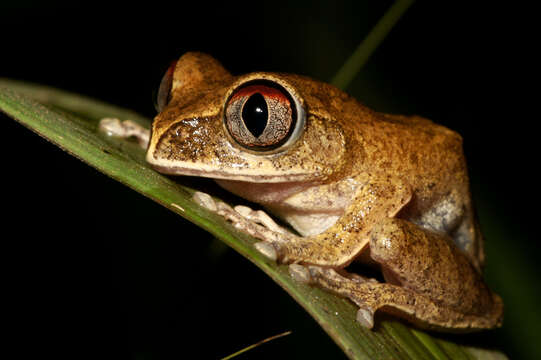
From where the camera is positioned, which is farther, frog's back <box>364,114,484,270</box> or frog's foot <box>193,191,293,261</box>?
frog's back <box>364,114,484,270</box>

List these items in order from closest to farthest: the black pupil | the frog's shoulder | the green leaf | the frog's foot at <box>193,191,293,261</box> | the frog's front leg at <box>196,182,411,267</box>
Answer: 1. the green leaf
2. the frog's foot at <box>193,191,293,261</box>
3. the frog's front leg at <box>196,182,411,267</box>
4. the black pupil
5. the frog's shoulder

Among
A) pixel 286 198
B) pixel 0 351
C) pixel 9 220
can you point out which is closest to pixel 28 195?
pixel 9 220

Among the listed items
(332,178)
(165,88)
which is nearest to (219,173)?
(332,178)

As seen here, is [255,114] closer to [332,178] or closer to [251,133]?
[251,133]

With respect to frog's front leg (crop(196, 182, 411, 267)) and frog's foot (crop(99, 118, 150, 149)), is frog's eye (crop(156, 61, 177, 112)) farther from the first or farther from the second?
frog's front leg (crop(196, 182, 411, 267))

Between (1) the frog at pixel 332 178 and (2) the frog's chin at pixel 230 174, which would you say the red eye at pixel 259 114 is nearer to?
(1) the frog at pixel 332 178

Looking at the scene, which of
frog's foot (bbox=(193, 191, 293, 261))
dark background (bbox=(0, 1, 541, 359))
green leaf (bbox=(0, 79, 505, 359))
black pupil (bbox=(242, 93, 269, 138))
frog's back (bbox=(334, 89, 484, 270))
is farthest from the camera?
dark background (bbox=(0, 1, 541, 359))

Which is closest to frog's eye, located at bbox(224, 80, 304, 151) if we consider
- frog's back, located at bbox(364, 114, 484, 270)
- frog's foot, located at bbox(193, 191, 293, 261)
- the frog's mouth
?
the frog's mouth
